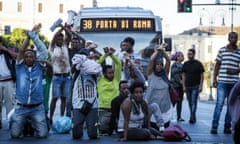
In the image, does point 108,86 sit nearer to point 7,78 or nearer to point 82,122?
point 82,122

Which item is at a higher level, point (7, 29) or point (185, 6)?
point (7, 29)

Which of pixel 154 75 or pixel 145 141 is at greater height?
pixel 154 75

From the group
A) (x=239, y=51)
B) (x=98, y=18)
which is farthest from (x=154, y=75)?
(x=98, y=18)

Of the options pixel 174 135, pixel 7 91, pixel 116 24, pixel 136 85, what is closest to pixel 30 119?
pixel 7 91

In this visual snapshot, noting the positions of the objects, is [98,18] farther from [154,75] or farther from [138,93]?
[138,93]

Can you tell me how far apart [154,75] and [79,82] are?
1.99m

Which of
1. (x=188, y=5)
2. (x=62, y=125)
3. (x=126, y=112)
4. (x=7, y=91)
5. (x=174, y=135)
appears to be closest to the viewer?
(x=174, y=135)

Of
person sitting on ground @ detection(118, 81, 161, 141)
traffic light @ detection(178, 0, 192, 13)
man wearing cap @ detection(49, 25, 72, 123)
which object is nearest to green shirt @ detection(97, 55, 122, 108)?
person sitting on ground @ detection(118, 81, 161, 141)

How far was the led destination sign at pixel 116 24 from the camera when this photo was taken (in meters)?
19.8

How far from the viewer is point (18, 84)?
508 inches

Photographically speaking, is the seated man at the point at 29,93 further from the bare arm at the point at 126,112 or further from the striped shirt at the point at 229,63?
the striped shirt at the point at 229,63

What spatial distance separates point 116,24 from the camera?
19922mm

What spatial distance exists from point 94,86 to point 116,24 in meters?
7.11

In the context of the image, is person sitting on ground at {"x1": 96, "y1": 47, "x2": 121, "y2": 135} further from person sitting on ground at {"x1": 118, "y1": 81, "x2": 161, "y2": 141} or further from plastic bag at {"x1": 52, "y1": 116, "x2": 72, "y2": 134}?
person sitting on ground at {"x1": 118, "y1": 81, "x2": 161, "y2": 141}
